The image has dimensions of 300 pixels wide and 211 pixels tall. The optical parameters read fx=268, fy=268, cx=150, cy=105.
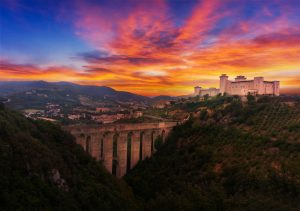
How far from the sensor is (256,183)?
1800 centimetres

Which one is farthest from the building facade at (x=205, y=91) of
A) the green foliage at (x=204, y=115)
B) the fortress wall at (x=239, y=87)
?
the green foliage at (x=204, y=115)

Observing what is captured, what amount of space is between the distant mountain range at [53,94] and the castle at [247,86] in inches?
1179

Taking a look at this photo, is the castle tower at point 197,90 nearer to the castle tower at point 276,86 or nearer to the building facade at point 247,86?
the building facade at point 247,86

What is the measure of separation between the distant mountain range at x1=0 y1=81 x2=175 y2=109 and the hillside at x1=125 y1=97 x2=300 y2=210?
127ft

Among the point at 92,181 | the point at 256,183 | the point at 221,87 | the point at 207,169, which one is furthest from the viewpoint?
the point at 221,87

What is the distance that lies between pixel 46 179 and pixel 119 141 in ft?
44.8

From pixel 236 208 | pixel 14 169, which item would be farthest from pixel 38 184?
pixel 236 208

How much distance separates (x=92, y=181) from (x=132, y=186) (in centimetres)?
790

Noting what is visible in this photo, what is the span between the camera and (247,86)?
50.7 m

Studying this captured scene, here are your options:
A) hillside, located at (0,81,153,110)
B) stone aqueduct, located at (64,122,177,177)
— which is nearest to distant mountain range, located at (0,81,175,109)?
hillside, located at (0,81,153,110)

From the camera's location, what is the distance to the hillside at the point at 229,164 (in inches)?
590

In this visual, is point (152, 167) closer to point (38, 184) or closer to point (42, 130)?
point (42, 130)

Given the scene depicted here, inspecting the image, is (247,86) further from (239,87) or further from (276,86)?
(276,86)

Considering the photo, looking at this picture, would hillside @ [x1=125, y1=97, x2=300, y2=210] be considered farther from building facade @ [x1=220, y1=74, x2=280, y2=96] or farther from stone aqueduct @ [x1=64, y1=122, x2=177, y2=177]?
building facade @ [x1=220, y1=74, x2=280, y2=96]
